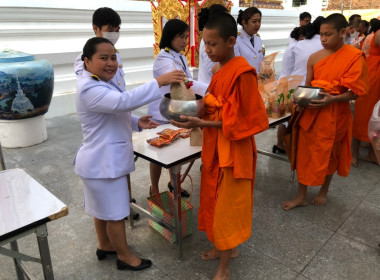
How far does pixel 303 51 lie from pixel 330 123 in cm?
129

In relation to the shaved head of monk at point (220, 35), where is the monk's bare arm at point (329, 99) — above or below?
below

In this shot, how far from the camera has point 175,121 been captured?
1.79 m

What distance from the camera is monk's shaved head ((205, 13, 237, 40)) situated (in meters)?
1.67

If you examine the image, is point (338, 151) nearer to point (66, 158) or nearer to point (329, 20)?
point (329, 20)

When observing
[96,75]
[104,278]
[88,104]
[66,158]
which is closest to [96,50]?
[96,75]

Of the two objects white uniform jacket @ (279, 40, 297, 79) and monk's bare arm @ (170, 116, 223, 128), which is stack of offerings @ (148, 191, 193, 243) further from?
white uniform jacket @ (279, 40, 297, 79)

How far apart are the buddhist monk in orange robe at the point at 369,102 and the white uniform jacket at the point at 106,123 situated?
3046 millimetres

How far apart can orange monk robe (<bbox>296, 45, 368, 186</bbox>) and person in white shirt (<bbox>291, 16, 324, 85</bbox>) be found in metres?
0.96

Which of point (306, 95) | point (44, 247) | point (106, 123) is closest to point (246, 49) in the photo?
point (306, 95)

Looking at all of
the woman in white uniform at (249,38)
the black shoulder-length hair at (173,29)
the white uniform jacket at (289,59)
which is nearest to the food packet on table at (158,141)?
the black shoulder-length hair at (173,29)

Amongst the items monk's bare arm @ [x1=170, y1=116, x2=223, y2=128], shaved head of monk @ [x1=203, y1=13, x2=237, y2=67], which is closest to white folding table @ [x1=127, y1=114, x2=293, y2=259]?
monk's bare arm @ [x1=170, y1=116, x2=223, y2=128]

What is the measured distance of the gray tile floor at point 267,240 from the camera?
2153mm

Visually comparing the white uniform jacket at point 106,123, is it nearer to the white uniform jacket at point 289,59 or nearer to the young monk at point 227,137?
the young monk at point 227,137

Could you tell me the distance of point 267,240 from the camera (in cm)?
247
